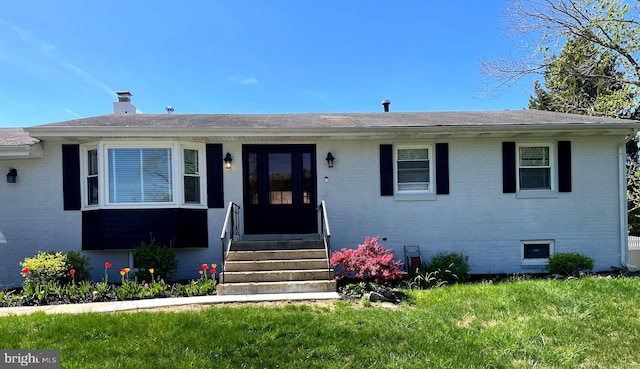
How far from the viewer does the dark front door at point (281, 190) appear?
791 cm

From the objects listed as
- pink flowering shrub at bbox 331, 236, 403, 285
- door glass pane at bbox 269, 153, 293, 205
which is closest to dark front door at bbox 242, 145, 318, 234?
door glass pane at bbox 269, 153, 293, 205

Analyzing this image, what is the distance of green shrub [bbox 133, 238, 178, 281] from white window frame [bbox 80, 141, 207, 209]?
91 centimetres

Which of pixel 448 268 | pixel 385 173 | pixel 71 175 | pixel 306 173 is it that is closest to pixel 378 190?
pixel 385 173

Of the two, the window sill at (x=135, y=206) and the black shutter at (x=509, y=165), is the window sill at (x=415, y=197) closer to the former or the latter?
the black shutter at (x=509, y=165)

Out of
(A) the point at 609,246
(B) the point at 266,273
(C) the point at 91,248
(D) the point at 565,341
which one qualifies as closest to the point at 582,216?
(A) the point at 609,246

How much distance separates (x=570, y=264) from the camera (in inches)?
278

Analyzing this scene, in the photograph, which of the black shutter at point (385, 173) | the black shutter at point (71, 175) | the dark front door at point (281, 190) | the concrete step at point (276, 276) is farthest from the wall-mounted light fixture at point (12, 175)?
the black shutter at point (385, 173)

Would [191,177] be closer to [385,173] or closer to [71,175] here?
[71,175]

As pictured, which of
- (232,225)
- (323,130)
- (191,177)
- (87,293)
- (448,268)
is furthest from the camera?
(191,177)

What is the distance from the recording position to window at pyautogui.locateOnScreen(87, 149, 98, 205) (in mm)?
7391

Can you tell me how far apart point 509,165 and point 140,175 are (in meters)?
8.01

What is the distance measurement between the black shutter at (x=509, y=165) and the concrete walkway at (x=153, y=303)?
4.84 m

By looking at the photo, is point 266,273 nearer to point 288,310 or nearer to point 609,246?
point 288,310

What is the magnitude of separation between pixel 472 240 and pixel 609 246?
123 inches
